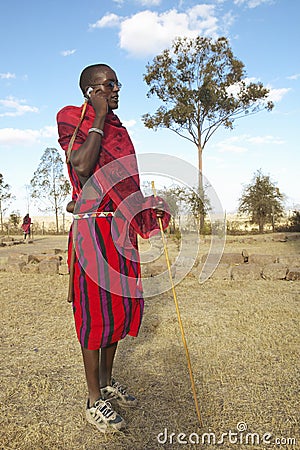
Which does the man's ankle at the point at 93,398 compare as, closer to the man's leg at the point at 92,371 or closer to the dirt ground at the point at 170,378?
the man's leg at the point at 92,371

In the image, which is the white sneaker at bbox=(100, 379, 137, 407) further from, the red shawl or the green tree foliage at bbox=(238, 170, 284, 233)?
the green tree foliage at bbox=(238, 170, 284, 233)

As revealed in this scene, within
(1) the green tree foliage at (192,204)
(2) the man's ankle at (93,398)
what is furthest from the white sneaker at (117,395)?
(1) the green tree foliage at (192,204)

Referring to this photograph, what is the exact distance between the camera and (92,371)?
2.41m

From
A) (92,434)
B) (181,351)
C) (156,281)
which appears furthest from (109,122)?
(156,281)

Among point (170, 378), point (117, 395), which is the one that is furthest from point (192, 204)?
point (117, 395)

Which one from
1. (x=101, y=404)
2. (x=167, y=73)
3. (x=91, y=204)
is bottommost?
(x=101, y=404)

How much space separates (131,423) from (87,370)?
397mm

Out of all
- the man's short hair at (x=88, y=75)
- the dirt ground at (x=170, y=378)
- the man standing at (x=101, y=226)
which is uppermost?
the man's short hair at (x=88, y=75)

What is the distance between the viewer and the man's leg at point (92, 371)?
2.39 metres

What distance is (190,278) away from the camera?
23.6ft

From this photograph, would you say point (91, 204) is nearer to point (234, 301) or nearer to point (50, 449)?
point (50, 449)

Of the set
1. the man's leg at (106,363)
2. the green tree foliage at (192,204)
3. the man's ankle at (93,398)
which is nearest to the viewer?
the man's ankle at (93,398)

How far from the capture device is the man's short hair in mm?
2369

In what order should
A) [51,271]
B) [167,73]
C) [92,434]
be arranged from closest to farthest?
1. [92,434]
2. [51,271]
3. [167,73]
